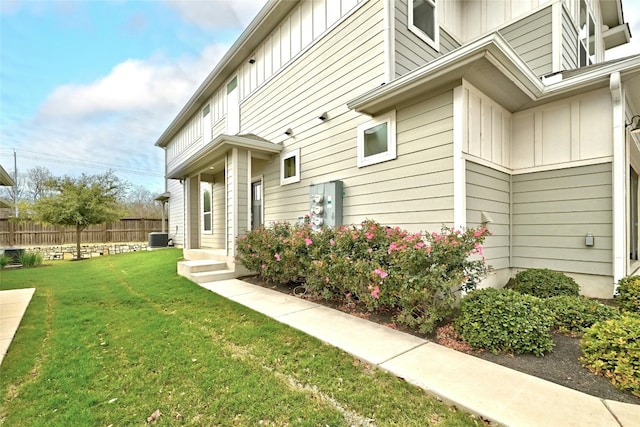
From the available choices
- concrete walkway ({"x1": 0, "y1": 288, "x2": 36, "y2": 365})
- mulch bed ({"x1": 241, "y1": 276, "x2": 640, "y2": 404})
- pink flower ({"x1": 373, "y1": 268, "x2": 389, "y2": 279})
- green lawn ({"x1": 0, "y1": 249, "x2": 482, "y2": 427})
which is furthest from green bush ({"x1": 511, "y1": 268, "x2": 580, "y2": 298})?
concrete walkway ({"x1": 0, "y1": 288, "x2": 36, "y2": 365})

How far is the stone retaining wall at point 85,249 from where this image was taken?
14086 mm

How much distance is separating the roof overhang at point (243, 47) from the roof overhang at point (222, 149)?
341 cm

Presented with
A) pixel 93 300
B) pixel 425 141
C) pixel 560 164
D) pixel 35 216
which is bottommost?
pixel 93 300

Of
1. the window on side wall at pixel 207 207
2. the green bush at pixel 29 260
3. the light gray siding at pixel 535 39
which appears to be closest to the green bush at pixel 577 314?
the light gray siding at pixel 535 39

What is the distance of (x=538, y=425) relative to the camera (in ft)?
6.09

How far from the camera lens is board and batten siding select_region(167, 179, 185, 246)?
600 inches

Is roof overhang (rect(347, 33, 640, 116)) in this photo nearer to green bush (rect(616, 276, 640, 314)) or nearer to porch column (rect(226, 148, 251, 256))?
green bush (rect(616, 276, 640, 314))

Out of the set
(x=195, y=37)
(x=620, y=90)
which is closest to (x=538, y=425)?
(x=620, y=90)

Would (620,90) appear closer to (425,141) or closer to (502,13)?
(425,141)

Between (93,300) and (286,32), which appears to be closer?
(93,300)

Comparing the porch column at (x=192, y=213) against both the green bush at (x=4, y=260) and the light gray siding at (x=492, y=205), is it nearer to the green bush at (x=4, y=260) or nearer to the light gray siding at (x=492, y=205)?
the green bush at (x=4, y=260)

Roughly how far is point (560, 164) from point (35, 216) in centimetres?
1727

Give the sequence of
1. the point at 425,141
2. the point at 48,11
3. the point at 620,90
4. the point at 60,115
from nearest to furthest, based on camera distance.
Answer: the point at 620,90 → the point at 425,141 → the point at 48,11 → the point at 60,115

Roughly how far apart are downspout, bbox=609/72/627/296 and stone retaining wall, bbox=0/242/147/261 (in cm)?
1825
